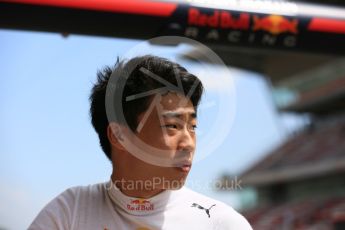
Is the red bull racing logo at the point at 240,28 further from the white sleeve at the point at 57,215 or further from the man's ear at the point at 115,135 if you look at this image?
the white sleeve at the point at 57,215

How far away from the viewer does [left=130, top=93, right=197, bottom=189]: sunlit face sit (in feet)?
4.50

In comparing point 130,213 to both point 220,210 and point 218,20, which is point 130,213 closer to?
point 220,210

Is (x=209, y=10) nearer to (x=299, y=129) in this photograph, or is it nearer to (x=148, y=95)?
(x=148, y=95)

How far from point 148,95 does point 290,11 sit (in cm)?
97

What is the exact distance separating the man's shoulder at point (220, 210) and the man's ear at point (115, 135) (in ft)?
0.65

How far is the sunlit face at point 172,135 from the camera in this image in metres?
1.37

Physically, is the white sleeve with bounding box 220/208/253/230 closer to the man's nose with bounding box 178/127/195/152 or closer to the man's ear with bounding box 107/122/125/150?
the man's nose with bounding box 178/127/195/152

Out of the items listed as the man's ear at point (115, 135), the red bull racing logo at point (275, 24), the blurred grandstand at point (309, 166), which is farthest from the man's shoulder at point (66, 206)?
the blurred grandstand at point (309, 166)

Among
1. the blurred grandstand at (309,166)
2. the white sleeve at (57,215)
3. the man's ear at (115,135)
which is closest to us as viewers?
the white sleeve at (57,215)

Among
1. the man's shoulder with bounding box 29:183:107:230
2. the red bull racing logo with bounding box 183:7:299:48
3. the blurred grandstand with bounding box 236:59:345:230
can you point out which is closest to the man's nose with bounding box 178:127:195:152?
the man's shoulder with bounding box 29:183:107:230

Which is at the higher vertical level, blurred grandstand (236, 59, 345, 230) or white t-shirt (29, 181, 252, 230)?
white t-shirt (29, 181, 252, 230)

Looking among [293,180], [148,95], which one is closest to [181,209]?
[148,95]

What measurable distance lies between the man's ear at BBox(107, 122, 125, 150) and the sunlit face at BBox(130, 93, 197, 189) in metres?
0.08

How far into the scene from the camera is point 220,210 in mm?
1411
